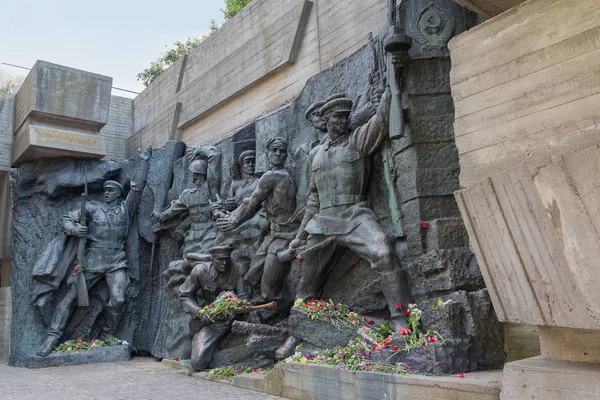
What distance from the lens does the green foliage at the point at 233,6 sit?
20312mm

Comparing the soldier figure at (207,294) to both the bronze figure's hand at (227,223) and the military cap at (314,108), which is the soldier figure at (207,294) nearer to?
the bronze figure's hand at (227,223)

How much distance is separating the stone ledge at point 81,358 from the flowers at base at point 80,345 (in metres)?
0.18

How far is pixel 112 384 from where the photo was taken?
22.1ft

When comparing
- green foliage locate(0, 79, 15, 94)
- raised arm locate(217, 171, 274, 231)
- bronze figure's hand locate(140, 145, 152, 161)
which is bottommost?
raised arm locate(217, 171, 274, 231)

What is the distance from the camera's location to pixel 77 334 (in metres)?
10.1

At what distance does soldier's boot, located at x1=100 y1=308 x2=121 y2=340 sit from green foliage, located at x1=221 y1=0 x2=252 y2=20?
1303 centimetres

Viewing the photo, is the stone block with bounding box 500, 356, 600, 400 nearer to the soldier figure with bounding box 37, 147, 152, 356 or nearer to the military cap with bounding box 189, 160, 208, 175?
the military cap with bounding box 189, 160, 208, 175

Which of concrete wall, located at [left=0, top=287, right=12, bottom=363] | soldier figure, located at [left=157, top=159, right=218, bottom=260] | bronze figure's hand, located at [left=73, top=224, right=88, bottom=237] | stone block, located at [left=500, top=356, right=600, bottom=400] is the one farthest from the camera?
bronze figure's hand, located at [left=73, top=224, right=88, bottom=237]

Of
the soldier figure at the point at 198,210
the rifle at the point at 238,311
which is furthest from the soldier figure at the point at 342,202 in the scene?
the soldier figure at the point at 198,210

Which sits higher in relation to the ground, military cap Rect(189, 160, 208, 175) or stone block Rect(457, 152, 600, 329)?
military cap Rect(189, 160, 208, 175)

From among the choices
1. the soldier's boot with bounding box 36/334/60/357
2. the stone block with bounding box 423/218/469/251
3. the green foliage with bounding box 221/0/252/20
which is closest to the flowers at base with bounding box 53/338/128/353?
the soldier's boot with bounding box 36/334/60/357

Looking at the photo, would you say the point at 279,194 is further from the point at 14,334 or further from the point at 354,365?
the point at 14,334

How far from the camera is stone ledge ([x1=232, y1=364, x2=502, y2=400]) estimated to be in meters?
3.89

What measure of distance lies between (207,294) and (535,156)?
5.97m
